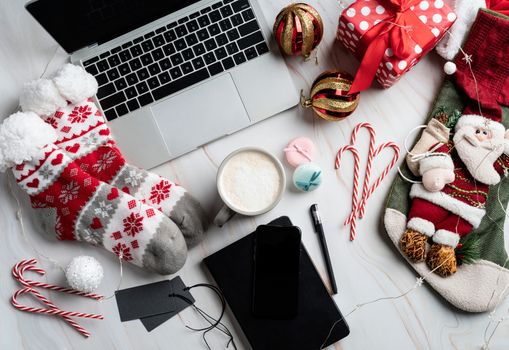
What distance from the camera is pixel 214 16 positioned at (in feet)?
2.67

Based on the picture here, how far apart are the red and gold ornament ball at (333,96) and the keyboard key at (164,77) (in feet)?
0.78

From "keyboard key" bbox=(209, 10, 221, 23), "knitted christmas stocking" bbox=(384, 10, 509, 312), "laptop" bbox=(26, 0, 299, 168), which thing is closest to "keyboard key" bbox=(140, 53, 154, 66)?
"laptop" bbox=(26, 0, 299, 168)

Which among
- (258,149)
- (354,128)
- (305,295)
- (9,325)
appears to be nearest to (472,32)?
(354,128)

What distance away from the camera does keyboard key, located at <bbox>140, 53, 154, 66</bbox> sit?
81cm

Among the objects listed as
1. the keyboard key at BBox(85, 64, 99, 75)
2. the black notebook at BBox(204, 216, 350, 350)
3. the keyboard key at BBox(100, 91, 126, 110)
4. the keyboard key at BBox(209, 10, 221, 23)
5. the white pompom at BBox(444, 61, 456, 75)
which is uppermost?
the keyboard key at BBox(209, 10, 221, 23)

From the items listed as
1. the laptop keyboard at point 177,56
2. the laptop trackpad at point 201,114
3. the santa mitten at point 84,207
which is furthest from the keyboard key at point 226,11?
the santa mitten at point 84,207

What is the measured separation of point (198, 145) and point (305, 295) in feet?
0.99

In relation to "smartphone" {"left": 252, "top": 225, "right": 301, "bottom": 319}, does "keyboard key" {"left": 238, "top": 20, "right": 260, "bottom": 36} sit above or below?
above

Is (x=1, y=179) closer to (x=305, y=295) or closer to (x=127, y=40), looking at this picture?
(x=127, y=40)

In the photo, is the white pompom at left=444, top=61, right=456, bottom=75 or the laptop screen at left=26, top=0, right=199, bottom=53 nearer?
the laptop screen at left=26, top=0, right=199, bottom=53

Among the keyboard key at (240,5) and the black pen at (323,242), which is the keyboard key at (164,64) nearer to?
the keyboard key at (240,5)

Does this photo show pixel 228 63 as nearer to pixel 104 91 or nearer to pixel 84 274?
pixel 104 91

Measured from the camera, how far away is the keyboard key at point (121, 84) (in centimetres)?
81

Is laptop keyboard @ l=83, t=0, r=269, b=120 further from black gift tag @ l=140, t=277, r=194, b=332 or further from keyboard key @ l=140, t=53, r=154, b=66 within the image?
black gift tag @ l=140, t=277, r=194, b=332
